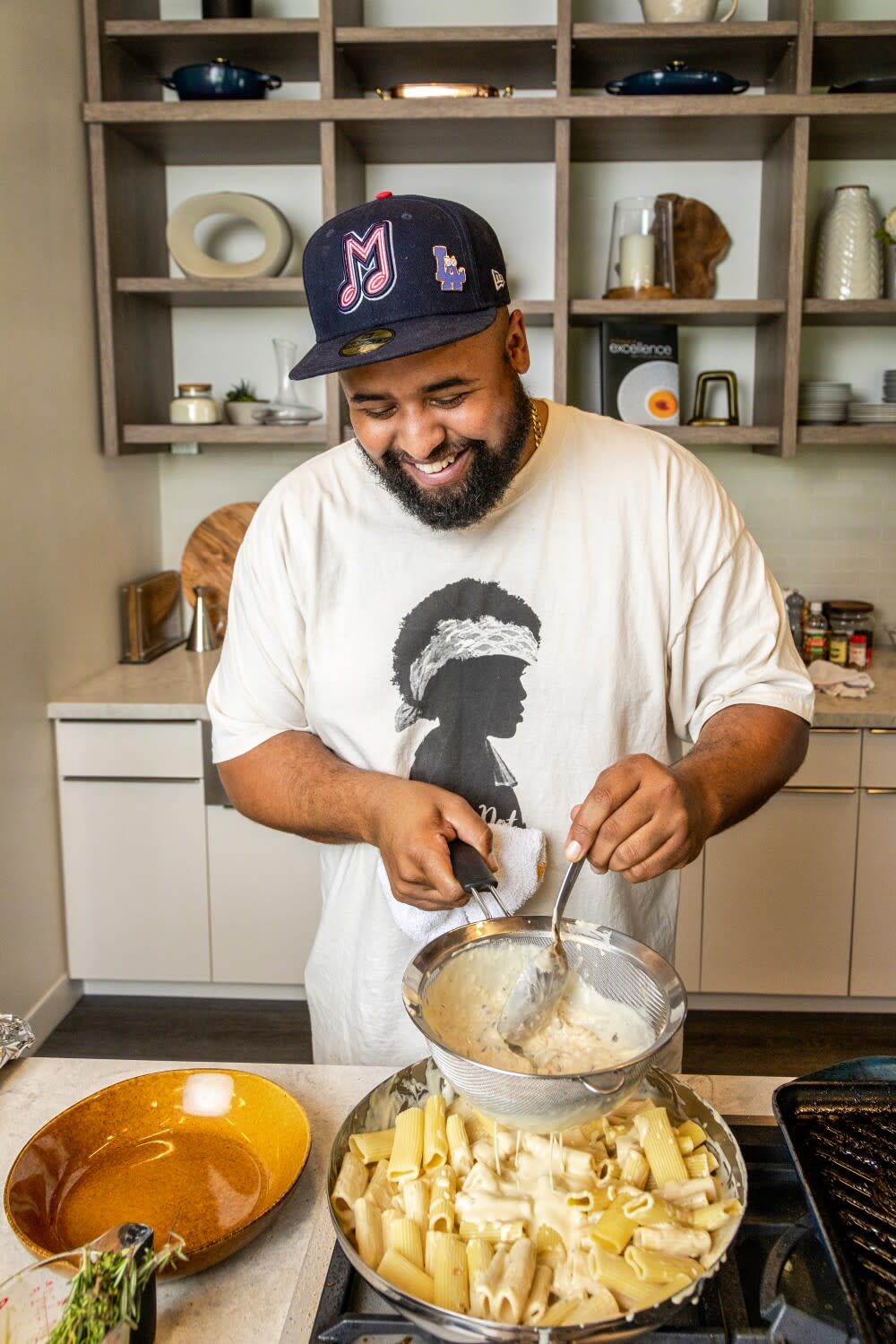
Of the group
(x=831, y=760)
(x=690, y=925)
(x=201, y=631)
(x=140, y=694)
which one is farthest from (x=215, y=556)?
(x=831, y=760)

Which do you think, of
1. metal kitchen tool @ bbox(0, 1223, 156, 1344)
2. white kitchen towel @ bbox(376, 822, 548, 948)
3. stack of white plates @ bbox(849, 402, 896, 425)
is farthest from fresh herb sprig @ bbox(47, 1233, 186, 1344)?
stack of white plates @ bbox(849, 402, 896, 425)

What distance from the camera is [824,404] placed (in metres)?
3.13

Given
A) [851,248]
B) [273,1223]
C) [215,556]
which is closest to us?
[273,1223]

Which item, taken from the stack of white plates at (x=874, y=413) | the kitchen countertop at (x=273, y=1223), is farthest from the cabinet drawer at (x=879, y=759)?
the kitchen countertop at (x=273, y=1223)

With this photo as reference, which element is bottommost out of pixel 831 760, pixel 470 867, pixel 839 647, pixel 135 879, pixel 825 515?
pixel 135 879

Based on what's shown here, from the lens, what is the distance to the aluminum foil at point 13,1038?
1.16 metres

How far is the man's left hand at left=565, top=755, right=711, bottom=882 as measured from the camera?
1092 millimetres

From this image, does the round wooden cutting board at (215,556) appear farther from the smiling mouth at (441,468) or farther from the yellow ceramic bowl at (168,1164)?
the yellow ceramic bowl at (168,1164)

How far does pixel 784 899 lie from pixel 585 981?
2.11m

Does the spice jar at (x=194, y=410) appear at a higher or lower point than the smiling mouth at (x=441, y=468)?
higher

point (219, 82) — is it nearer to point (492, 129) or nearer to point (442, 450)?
point (492, 129)

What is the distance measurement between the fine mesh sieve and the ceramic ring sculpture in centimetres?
253

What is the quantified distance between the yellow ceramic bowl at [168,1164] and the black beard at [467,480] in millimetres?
664

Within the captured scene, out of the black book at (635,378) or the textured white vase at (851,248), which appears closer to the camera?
the textured white vase at (851,248)
